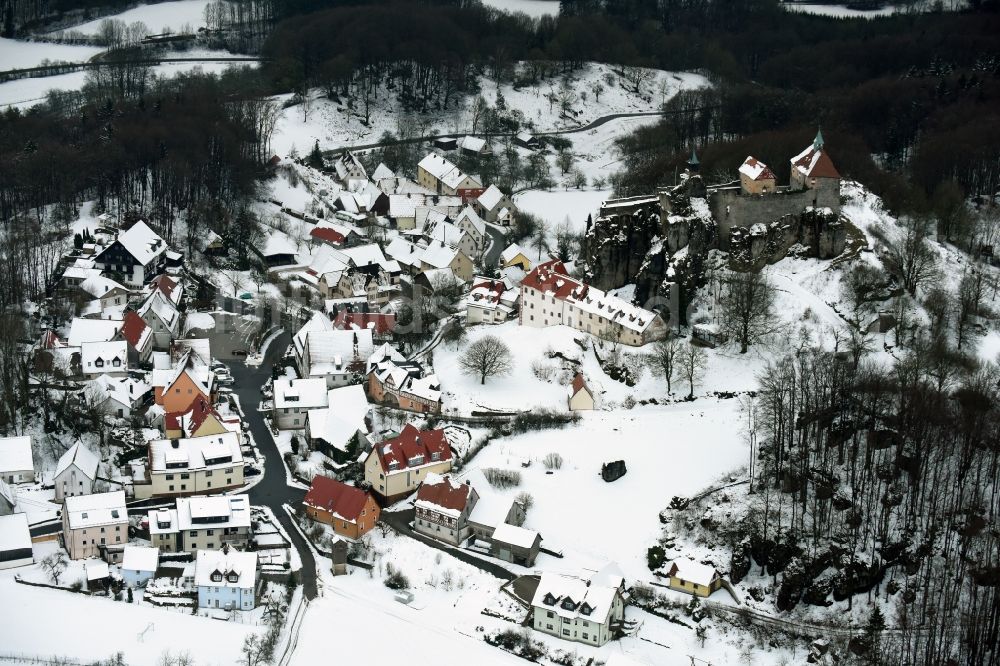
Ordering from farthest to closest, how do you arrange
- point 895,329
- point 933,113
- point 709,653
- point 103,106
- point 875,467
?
point 933,113, point 103,106, point 895,329, point 875,467, point 709,653

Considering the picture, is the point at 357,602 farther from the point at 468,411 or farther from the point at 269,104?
the point at 269,104

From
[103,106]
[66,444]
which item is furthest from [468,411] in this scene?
[103,106]

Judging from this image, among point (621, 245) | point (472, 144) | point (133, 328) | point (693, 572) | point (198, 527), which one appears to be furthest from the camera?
point (472, 144)

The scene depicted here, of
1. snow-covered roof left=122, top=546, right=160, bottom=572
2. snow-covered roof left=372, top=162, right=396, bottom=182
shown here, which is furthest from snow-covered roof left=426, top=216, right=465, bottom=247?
snow-covered roof left=122, top=546, right=160, bottom=572

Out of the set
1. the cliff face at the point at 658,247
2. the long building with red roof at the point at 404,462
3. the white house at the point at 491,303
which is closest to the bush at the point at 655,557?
the long building with red roof at the point at 404,462

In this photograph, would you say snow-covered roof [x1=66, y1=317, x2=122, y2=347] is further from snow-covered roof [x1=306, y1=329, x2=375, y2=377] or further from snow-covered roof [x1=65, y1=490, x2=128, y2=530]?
snow-covered roof [x1=65, y1=490, x2=128, y2=530]

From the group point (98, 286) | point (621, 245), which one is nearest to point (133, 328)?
point (98, 286)

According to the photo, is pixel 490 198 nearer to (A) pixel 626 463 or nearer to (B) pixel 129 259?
(B) pixel 129 259
